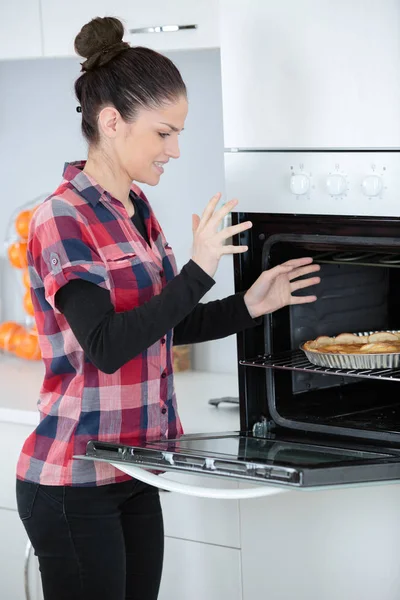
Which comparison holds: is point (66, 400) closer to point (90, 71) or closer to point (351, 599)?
point (90, 71)

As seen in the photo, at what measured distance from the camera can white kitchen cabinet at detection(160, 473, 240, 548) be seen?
1917mm

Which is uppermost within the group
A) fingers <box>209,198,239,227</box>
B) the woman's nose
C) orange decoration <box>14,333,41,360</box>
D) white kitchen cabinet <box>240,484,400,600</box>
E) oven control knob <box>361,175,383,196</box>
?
the woman's nose

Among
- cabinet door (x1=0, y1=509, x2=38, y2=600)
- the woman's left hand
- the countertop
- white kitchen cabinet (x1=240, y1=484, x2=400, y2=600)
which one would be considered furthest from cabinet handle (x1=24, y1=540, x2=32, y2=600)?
the woman's left hand

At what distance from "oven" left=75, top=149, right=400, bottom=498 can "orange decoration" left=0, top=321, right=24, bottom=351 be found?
1.17m

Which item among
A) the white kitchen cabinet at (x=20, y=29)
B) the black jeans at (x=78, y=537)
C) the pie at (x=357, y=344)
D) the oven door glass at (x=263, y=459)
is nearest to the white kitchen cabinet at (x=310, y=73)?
the pie at (x=357, y=344)

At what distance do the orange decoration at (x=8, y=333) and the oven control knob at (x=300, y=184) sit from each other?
1.35 metres

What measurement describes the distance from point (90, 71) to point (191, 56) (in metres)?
0.99

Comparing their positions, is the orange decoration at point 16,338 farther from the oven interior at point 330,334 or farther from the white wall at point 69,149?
the oven interior at point 330,334

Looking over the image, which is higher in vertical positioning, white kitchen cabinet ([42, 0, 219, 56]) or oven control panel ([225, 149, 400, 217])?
white kitchen cabinet ([42, 0, 219, 56])

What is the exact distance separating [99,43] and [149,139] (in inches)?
6.9

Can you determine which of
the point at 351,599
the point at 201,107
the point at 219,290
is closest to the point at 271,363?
the point at 351,599

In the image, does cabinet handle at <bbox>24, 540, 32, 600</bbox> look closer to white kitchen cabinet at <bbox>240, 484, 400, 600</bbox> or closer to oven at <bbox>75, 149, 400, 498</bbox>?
white kitchen cabinet at <bbox>240, 484, 400, 600</bbox>

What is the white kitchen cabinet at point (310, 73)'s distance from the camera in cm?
145

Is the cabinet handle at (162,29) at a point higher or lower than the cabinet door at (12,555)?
higher
